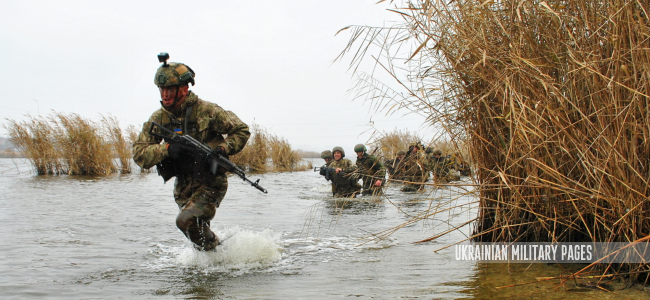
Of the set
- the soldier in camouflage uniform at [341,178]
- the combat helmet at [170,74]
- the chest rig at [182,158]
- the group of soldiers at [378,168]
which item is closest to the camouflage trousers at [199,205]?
the chest rig at [182,158]

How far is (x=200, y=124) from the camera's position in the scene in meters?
4.77

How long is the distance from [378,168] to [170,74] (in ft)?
24.6

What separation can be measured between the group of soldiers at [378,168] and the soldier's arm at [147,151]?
1.75 meters

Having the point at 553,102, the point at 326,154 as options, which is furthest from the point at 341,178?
the point at 553,102

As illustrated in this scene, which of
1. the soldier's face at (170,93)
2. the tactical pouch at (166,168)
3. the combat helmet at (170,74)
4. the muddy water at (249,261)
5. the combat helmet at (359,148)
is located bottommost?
the muddy water at (249,261)

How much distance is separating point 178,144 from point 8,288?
1749 mm

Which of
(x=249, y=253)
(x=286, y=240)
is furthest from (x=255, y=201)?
(x=249, y=253)

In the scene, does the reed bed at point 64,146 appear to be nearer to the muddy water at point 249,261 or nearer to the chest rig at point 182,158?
the muddy water at point 249,261

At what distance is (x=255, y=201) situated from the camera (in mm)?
11547

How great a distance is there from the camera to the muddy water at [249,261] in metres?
3.77

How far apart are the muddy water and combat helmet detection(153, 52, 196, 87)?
5.67ft

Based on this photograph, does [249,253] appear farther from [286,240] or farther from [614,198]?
[614,198]

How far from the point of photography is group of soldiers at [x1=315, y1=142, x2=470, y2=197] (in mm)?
4539

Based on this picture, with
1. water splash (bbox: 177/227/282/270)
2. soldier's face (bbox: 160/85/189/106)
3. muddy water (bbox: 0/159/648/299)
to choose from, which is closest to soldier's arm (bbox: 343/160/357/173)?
muddy water (bbox: 0/159/648/299)
